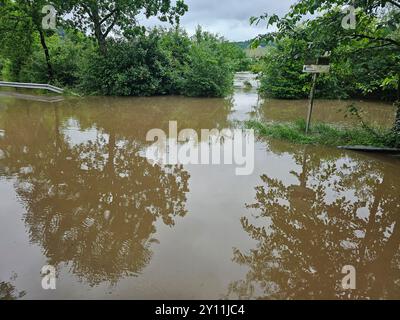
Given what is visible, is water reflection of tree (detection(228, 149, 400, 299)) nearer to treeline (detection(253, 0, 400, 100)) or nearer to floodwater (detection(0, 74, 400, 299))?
floodwater (detection(0, 74, 400, 299))

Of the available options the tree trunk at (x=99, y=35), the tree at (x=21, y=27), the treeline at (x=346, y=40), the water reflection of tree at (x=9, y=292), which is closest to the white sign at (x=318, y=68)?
the treeline at (x=346, y=40)

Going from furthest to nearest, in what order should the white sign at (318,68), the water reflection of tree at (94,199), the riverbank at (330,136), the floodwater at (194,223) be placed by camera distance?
the riverbank at (330,136) < the white sign at (318,68) < the water reflection of tree at (94,199) < the floodwater at (194,223)

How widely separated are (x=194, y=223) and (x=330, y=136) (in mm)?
5279

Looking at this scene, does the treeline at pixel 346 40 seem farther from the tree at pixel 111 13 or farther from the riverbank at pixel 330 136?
the tree at pixel 111 13

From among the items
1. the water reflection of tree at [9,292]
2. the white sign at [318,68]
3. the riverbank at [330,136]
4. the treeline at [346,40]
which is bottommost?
the water reflection of tree at [9,292]

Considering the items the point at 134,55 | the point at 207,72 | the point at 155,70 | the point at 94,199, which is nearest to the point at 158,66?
the point at 155,70

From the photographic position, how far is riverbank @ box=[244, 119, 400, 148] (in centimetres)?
700

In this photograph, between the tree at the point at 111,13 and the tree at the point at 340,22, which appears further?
the tree at the point at 111,13

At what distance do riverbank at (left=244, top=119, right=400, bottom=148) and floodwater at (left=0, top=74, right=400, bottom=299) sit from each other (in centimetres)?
49

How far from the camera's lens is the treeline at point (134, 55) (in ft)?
50.6

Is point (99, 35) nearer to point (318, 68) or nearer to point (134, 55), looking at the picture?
point (134, 55)

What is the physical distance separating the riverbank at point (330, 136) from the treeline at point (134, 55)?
7890mm

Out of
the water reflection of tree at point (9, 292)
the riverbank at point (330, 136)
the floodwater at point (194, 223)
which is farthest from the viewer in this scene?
the riverbank at point (330, 136)

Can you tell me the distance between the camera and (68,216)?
3.99 meters
